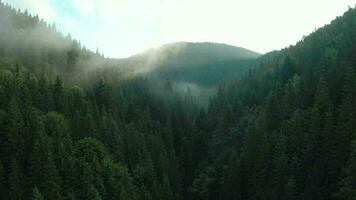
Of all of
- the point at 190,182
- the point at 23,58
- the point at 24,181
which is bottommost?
the point at 190,182

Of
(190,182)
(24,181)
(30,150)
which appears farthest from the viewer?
(190,182)

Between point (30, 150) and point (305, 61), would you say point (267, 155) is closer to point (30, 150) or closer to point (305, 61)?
point (30, 150)

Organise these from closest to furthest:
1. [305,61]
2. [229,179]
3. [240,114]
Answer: [229,179], [240,114], [305,61]

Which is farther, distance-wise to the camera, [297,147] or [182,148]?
[182,148]

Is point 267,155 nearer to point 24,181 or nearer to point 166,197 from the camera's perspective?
point 166,197

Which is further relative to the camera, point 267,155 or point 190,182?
point 190,182

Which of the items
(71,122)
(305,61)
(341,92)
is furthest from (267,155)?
(305,61)

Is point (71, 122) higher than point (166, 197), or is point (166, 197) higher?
point (71, 122)

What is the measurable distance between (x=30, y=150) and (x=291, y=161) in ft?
174

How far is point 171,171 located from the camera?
138500 mm

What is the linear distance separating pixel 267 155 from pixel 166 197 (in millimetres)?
24756

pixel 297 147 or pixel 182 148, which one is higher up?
pixel 297 147

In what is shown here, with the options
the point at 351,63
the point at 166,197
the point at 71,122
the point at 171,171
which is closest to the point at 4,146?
the point at 71,122

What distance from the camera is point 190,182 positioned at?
493 feet
